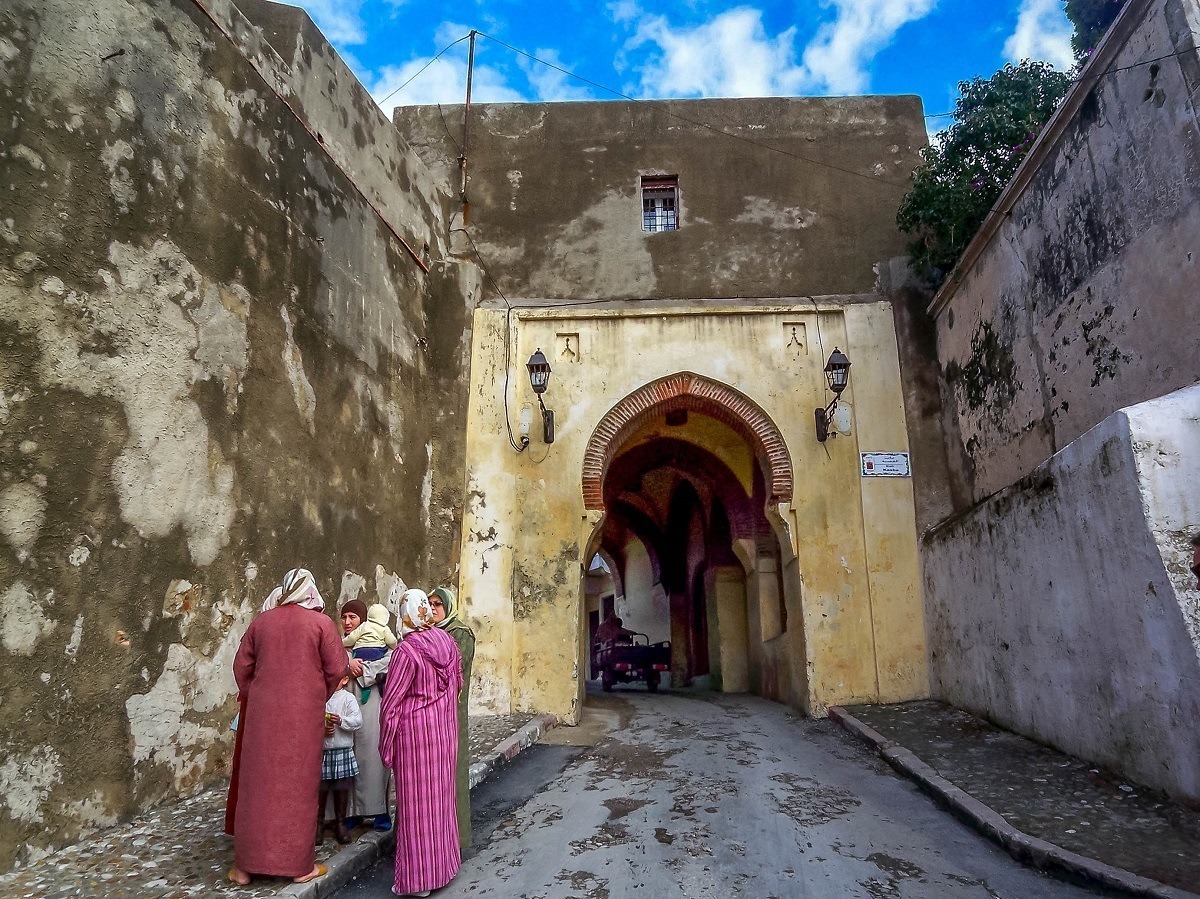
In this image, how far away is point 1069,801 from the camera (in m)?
4.17

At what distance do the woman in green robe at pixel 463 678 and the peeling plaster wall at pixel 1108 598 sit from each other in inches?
141

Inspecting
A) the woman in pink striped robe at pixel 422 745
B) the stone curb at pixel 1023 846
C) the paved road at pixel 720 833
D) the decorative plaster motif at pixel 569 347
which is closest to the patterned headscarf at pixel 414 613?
the woman in pink striped robe at pixel 422 745

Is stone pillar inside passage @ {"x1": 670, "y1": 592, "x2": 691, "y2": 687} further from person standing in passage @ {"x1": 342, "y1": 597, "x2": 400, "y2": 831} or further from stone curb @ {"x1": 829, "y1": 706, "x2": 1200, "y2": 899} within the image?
person standing in passage @ {"x1": 342, "y1": 597, "x2": 400, "y2": 831}

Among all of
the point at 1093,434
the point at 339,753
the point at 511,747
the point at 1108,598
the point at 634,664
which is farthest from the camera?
the point at 634,664

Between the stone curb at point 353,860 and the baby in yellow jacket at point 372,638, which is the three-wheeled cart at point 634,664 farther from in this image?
the baby in yellow jacket at point 372,638

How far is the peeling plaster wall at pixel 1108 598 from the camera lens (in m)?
3.88

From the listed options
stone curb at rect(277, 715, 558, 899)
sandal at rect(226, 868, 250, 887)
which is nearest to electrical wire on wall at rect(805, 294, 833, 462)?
stone curb at rect(277, 715, 558, 899)

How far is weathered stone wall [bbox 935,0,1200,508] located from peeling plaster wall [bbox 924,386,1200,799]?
1.00 meters

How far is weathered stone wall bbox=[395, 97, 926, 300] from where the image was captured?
9336mm

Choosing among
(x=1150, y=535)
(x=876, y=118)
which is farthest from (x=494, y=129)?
(x=1150, y=535)

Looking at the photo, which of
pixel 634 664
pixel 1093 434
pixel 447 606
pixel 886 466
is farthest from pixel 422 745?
pixel 634 664

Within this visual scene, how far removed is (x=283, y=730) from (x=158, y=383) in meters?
2.43

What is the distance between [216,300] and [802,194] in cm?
717

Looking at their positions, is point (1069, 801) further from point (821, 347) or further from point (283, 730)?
point (821, 347)
